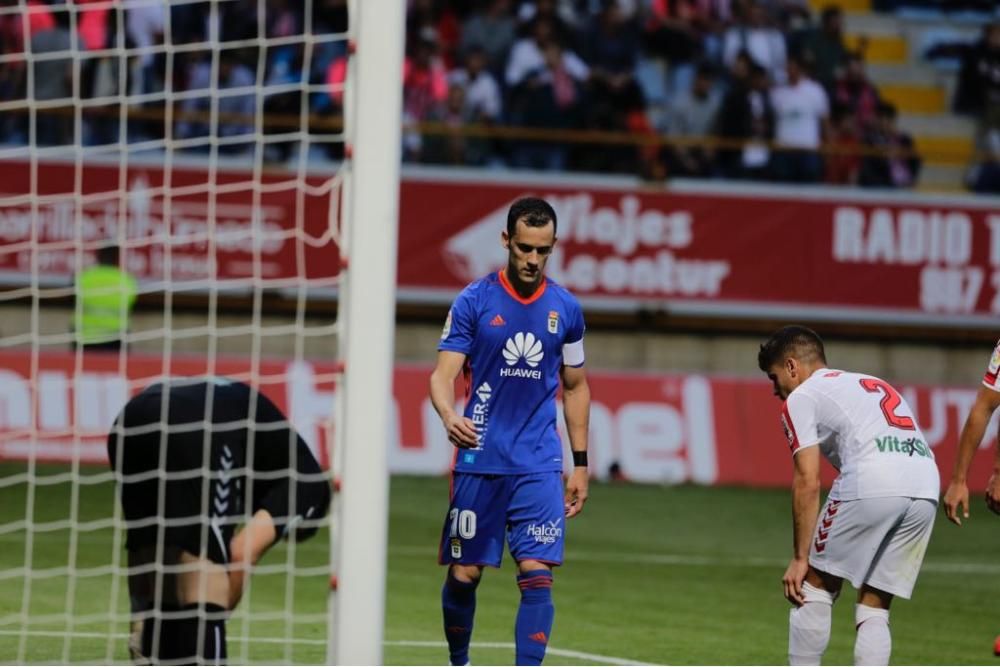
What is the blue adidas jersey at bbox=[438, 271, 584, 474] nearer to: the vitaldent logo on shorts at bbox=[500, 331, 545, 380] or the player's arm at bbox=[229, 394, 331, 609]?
the vitaldent logo on shorts at bbox=[500, 331, 545, 380]

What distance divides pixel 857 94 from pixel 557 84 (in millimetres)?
3780

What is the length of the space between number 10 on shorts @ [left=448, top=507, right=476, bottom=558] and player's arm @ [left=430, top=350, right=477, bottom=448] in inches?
15.2

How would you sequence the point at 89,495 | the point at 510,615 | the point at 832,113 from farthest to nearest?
the point at 832,113, the point at 89,495, the point at 510,615

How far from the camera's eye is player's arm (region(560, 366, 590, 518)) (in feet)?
27.8

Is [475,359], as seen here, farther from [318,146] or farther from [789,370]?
[318,146]

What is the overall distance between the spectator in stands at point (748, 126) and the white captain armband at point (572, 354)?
12715mm

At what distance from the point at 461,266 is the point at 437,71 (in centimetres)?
238

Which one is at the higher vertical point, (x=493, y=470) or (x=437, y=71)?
(x=437, y=71)

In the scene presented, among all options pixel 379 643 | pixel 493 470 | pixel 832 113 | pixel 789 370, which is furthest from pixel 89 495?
pixel 832 113

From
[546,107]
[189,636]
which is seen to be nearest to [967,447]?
[189,636]

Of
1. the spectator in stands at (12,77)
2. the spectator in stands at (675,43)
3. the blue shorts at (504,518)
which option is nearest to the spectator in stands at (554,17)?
the spectator in stands at (675,43)

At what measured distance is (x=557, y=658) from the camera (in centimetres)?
955

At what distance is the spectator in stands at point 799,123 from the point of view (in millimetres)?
21094

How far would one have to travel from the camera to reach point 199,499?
7074mm
